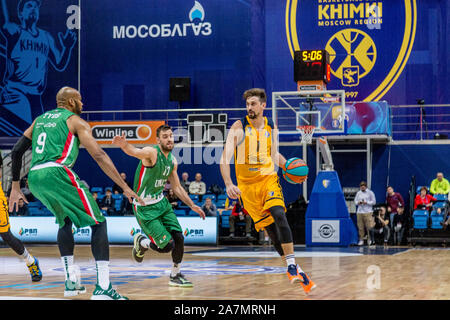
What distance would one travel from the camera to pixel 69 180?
18.1 feet

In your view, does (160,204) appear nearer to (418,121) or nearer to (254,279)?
(254,279)

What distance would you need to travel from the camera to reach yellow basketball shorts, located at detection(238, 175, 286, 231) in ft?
22.4

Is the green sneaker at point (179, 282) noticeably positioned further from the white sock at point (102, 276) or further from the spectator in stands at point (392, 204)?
the spectator in stands at point (392, 204)

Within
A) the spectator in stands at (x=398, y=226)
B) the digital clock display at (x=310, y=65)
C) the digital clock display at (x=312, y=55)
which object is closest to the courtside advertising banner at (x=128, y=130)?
the digital clock display at (x=310, y=65)

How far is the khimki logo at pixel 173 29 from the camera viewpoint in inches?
933

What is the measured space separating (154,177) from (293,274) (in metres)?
1.90

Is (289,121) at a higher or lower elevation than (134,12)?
lower

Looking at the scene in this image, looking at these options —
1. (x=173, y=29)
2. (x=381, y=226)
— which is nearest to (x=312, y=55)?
(x=381, y=226)

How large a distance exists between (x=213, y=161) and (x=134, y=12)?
715cm

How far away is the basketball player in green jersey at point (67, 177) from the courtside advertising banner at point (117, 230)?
36.8 ft

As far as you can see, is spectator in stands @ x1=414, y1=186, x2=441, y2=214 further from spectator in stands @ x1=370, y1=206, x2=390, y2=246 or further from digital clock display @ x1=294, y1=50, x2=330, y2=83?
digital clock display @ x1=294, y1=50, x2=330, y2=83
